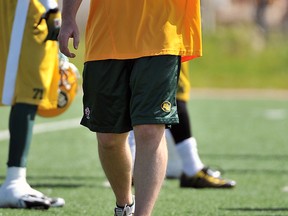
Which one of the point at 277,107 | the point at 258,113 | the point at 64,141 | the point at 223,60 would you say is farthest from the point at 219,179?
the point at 223,60

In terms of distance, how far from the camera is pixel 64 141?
1056 cm

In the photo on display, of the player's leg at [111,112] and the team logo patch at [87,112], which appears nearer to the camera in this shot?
the player's leg at [111,112]

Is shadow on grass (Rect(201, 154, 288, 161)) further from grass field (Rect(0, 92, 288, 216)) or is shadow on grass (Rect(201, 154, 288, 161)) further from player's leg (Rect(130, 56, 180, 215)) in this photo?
player's leg (Rect(130, 56, 180, 215))

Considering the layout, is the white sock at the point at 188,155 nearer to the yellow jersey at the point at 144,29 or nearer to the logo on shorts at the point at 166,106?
the yellow jersey at the point at 144,29

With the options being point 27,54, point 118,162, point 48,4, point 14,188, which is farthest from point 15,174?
point 118,162

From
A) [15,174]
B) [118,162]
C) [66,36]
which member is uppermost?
[66,36]

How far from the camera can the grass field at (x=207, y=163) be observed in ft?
20.2

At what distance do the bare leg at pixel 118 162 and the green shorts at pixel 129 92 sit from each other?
88mm

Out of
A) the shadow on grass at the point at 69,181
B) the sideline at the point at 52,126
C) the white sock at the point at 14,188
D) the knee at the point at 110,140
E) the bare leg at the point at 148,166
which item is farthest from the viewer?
the sideline at the point at 52,126

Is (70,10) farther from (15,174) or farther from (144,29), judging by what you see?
(15,174)

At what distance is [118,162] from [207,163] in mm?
3844

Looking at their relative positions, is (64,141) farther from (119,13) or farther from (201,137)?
(119,13)

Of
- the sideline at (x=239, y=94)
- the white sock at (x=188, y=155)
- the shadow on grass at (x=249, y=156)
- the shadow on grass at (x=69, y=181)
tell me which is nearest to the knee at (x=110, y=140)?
the shadow on grass at (x=69, y=181)

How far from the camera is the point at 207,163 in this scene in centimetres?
883
